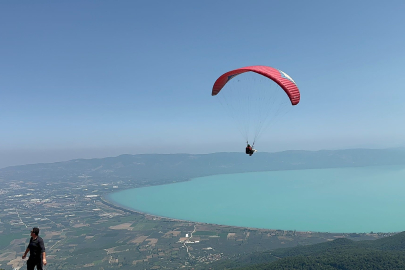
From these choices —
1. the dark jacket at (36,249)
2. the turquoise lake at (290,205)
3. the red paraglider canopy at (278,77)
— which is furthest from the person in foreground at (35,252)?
the turquoise lake at (290,205)

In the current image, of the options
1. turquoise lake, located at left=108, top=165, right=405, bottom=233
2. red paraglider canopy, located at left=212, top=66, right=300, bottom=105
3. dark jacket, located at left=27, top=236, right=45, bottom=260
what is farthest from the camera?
turquoise lake, located at left=108, top=165, right=405, bottom=233

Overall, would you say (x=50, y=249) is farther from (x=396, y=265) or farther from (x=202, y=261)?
(x=396, y=265)

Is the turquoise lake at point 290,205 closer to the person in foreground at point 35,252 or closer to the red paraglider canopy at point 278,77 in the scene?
the red paraglider canopy at point 278,77

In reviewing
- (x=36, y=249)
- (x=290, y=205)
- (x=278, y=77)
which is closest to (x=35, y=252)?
(x=36, y=249)

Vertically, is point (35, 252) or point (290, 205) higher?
point (35, 252)

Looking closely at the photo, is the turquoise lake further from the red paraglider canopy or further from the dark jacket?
the dark jacket

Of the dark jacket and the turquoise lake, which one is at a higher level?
the dark jacket

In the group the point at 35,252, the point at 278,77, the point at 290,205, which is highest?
the point at 278,77

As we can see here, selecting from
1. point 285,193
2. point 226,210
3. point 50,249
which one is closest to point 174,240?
point 50,249

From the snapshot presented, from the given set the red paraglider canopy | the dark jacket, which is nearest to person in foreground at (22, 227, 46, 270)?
the dark jacket

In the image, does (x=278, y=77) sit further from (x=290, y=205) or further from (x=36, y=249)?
(x=290, y=205)
